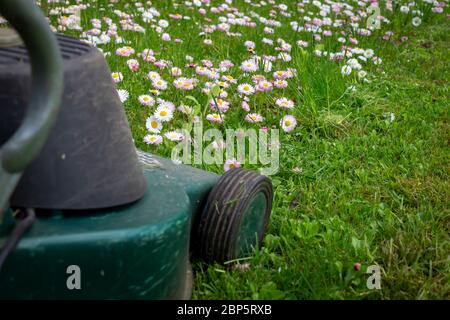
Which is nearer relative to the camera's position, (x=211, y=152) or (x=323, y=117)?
(x=211, y=152)

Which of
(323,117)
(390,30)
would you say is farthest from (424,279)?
(390,30)

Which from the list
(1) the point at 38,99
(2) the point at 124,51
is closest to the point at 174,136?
(2) the point at 124,51

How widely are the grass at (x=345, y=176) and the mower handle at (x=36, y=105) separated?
80 centimetres

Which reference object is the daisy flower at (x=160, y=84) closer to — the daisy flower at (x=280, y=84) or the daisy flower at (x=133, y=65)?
the daisy flower at (x=133, y=65)

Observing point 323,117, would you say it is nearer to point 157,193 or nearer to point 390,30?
point 157,193

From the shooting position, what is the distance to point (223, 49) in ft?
11.9

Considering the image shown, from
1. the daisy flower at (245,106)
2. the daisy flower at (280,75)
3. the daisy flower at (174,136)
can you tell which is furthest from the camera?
the daisy flower at (280,75)

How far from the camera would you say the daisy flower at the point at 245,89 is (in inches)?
114

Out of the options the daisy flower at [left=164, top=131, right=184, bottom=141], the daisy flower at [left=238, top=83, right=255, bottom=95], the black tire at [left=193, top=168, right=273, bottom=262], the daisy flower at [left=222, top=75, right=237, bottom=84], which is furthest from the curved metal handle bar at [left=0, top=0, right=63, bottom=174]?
the daisy flower at [left=222, top=75, right=237, bottom=84]

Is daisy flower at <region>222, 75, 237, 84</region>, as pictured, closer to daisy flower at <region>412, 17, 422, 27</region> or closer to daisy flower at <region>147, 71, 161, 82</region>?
daisy flower at <region>147, 71, 161, 82</region>

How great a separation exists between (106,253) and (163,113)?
1.36 metres

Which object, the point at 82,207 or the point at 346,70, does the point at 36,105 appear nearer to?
the point at 82,207

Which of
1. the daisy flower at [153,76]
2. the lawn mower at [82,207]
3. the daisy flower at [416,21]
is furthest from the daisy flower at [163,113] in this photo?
the daisy flower at [416,21]

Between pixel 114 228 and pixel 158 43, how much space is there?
2.41 metres
